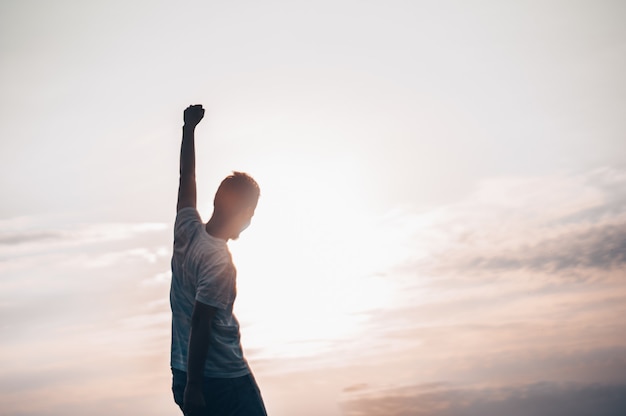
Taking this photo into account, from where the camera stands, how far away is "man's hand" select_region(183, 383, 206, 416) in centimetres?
450

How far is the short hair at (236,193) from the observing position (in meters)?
4.67

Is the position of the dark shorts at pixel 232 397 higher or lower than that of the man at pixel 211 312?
lower

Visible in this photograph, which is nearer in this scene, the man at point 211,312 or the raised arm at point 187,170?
the man at point 211,312

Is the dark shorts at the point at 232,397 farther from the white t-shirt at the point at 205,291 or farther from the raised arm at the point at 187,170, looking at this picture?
the raised arm at the point at 187,170

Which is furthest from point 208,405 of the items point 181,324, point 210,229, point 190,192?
point 190,192

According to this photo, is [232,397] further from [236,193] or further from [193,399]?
[236,193]

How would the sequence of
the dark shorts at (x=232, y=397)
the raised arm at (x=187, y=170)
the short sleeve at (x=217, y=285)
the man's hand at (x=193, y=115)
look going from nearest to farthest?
the short sleeve at (x=217, y=285) < the dark shorts at (x=232, y=397) < the raised arm at (x=187, y=170) < the man's hand at (x=193, y=115)

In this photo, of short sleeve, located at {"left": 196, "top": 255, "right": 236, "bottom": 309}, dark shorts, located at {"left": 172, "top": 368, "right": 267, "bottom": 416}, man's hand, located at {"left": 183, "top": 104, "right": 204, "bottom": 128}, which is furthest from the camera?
man's hand, located at {"left": 183, "top": 104, "right": 204, "bottom": 128}

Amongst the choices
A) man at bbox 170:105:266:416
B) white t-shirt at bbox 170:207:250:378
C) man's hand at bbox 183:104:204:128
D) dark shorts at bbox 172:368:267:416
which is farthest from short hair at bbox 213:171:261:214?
dark shorts at bbox 172:368:267:416

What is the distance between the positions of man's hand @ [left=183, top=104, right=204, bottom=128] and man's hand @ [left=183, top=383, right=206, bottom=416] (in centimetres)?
212

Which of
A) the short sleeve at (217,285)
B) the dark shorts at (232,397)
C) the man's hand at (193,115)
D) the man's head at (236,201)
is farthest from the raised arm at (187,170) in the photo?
the dark shorts at (232,397)

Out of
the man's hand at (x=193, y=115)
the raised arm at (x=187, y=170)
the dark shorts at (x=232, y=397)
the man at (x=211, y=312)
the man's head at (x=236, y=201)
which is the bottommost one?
the dark shorts at (x=232, y=397)

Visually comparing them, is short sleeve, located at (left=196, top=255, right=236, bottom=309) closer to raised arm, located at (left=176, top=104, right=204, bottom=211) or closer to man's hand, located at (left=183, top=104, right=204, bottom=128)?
raised arm, located at (left=176, top=104, right=204, bottom=211)

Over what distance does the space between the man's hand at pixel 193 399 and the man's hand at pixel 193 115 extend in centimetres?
212
